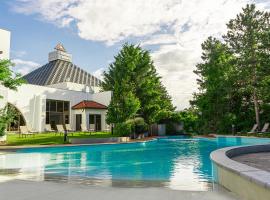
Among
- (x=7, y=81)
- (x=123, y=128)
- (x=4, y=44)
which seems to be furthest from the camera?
(x=123, y=128)

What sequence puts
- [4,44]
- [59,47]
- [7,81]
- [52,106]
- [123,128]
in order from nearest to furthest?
[7,81], [4,44], [123,128], [52,106], [59,47]

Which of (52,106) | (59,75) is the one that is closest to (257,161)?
(52,106)

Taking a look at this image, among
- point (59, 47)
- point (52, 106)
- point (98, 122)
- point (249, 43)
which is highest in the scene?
point (59, 47)

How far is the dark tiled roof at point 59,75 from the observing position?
150 ft

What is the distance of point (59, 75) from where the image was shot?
1843 inches

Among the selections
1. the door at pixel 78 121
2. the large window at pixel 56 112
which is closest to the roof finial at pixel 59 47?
the large window at pixel 56 112

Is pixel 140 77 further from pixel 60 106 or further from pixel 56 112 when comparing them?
pixel 56 112

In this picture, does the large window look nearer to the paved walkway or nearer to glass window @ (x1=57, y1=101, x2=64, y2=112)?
glass window @ (x1=57, y1=101, x2=64, y2=112)

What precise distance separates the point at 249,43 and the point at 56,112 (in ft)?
77.8

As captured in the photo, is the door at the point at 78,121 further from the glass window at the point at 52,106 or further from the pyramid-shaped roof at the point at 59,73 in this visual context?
the pyramid-shaped roof at the point at 59,73

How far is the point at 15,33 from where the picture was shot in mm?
24875

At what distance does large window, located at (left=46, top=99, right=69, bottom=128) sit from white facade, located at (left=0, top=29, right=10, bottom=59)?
36.3 feet

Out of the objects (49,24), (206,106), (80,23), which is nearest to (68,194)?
(80,23)

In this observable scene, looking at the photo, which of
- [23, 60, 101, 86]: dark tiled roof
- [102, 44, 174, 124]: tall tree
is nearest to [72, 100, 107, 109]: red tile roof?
[102, 44, 174, 124]: tall tree
